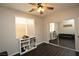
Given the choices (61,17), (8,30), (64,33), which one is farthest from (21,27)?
A: (64,33)

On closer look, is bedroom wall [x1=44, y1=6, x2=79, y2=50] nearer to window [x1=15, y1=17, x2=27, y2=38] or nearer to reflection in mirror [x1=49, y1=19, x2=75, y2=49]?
reflection in mirror [x1=49, y1=19, x2=75, y2=49]

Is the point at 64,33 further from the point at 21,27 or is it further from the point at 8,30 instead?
the point at 8,30

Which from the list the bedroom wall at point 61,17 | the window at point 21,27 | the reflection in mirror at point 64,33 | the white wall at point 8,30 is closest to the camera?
the white wall at point 8,30

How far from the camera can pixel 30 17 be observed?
173 inches

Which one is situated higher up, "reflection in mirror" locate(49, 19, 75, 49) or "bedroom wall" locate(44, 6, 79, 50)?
"bedroom wall" locate(44, 6, 79, 50)

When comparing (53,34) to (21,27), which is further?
(53,34)

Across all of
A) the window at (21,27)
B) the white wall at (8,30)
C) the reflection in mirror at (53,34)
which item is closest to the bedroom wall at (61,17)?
the reflection in mirror at (53,34)

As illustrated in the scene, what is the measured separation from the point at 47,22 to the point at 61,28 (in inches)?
41.7

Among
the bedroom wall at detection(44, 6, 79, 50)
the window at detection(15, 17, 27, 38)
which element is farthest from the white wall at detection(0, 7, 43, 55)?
the bedroom wall at detection(44, 6, 79, 50)

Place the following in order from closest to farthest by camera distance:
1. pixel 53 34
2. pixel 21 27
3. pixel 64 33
Answer: 1. pixel 21 27
2. pixel 64 33
3. pixel 53 34

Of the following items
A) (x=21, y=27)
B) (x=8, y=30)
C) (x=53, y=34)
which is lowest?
(x=53, y=34)

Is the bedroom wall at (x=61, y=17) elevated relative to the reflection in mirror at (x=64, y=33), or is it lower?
elevated

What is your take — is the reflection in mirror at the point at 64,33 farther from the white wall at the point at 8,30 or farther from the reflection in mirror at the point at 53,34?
the white wall at the point at 8,30

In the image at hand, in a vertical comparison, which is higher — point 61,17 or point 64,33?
point 61,17
